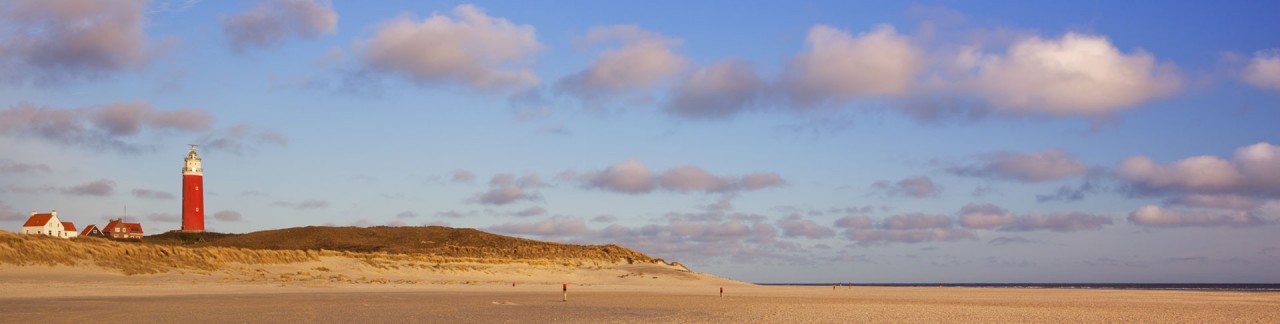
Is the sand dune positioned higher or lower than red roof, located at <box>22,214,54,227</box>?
lower

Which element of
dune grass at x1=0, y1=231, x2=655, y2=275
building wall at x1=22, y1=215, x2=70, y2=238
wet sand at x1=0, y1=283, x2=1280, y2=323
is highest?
building wall at x1=22, y1=215, x2=70, y2=238

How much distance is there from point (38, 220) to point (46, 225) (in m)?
1.42

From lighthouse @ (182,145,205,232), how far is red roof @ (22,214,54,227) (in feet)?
36.5

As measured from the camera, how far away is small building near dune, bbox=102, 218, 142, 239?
92.8m

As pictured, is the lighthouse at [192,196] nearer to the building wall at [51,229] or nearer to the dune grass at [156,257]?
the building wall at [51,229]

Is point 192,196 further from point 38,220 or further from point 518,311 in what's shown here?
point 518,311

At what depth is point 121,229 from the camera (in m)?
93.7

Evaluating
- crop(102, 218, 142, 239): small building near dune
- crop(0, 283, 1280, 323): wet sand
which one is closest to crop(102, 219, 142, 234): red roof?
crop(102, 218, 142, 239): small building near dune

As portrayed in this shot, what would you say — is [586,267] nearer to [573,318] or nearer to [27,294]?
[27,294]

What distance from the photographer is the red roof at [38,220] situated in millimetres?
86438

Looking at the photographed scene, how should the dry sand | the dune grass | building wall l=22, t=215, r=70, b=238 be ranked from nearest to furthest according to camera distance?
the dry sand
the dune grass
building wall l=22, t=215, r=70, b=238

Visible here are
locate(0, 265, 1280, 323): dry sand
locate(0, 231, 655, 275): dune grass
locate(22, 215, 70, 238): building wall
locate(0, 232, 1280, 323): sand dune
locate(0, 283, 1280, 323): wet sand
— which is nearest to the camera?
locate(0, 283, 1280, 323): wet sand

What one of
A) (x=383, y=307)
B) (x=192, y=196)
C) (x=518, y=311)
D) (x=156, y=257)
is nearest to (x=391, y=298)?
(x=383, y=307)

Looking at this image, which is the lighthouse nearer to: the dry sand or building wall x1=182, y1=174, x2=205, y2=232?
building wall x1=182, y1=174, x2=205, y2=232
